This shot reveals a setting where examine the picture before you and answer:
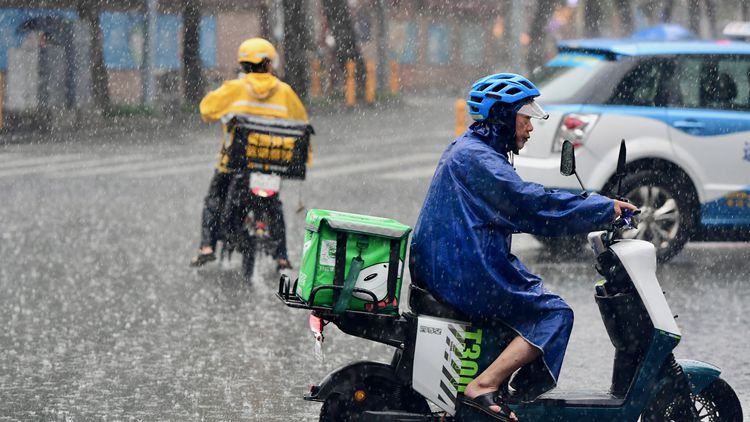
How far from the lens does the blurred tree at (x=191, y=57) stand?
32619 millimetres

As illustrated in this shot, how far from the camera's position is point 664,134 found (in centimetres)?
1177

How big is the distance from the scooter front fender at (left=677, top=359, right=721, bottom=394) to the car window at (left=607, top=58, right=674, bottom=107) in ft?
19.7

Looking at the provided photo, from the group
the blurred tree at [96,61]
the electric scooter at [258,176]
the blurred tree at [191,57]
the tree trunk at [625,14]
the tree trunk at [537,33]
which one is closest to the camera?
the electric scooter at [258,176]

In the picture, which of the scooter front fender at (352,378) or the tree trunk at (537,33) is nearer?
the scooter front fender at (352,378)

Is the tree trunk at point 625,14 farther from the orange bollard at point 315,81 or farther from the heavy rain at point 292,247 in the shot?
the heavy rain at point 292,247

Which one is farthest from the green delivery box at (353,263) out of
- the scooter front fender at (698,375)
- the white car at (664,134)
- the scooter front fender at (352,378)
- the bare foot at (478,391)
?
the white car at (664,134)

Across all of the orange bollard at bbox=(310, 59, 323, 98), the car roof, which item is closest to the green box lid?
the car roof

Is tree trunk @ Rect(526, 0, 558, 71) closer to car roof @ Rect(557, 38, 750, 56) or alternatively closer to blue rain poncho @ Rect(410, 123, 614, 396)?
car roof @ Rect(557, 38, 750, 56)

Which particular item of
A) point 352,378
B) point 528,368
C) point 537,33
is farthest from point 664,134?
point 537,33

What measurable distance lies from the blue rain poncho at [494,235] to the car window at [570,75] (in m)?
6.32

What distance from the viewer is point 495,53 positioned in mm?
58875

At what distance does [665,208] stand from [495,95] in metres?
6.30

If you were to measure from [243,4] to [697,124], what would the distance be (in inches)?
1203

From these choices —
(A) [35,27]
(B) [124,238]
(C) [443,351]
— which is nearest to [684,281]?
(B) [124,238]
